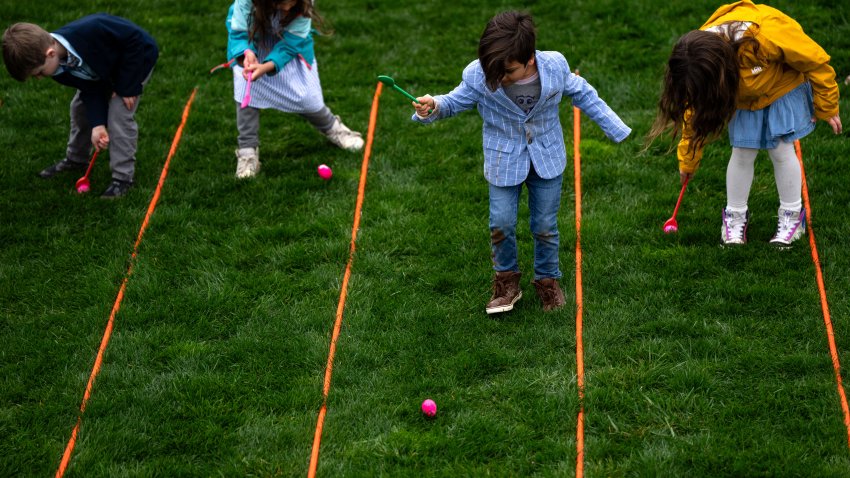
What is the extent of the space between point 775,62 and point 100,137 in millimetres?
3804

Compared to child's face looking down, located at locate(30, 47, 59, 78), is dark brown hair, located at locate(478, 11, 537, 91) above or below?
above

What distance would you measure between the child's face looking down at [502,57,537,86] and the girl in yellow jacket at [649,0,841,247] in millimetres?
673

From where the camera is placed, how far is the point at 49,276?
525 centimetres

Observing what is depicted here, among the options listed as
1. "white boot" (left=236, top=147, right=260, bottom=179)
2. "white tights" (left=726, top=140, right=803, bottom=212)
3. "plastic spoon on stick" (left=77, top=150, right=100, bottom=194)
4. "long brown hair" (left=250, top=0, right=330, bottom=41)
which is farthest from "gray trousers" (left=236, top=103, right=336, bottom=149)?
"white tights" (left=726, top=140, right=803, bottom=212)

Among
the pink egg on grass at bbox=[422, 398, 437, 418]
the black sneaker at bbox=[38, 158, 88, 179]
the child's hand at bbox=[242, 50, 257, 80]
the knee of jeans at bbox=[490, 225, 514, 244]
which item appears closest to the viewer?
the pink egg on grass at bbox=[422, 398, 437, 418]

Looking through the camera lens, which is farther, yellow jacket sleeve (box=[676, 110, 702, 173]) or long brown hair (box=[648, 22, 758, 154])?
yellow jacket sleeve (box=[676, 110, 702, 173])

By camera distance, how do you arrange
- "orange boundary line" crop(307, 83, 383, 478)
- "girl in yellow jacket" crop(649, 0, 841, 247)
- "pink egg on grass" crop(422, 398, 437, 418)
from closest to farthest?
1. "orange boundary line" crop(307, 83, 383, 478)
2. "pink egg on grass" crop(422, 398, 437, 418)
3. "girl in yellow jacket" crop(649, 0, 841, 247)

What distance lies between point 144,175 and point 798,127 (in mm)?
3945

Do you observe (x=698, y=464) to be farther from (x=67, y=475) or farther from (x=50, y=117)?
(x=50, y=117)

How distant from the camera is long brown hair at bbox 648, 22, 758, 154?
4324 millimetres

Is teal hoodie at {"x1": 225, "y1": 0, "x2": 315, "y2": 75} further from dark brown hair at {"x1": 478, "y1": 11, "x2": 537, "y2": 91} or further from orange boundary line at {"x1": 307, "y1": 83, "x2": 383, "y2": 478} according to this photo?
dark brown hair at {"x1": 478, "y1": 11, "x2": 537, "y2": 91}

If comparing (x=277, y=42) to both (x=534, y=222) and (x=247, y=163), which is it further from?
(x=534, y=222)

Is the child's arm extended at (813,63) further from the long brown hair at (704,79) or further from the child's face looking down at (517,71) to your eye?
the child's face looking down at (517,71)

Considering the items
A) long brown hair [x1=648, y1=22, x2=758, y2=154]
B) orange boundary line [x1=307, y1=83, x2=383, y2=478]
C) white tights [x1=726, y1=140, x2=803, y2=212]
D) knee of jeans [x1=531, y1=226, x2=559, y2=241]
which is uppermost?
long brown hair [x1=648, y1=22, x2=758, y2=154]
